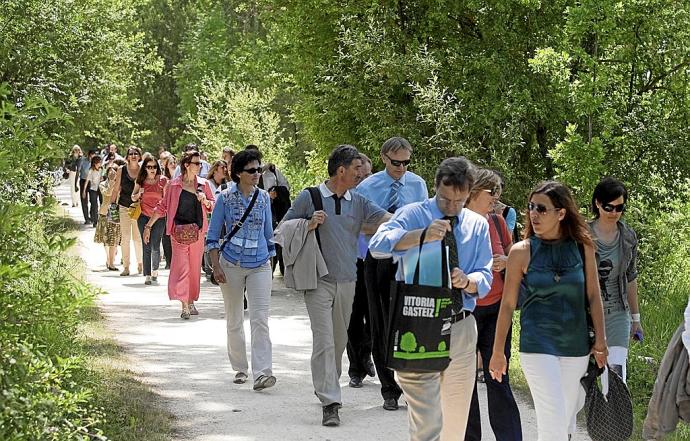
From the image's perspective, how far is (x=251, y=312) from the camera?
10.5 metres

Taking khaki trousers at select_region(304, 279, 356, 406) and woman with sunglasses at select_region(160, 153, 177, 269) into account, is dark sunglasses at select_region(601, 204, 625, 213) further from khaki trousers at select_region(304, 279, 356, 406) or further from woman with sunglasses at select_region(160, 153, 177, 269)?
woman with sunglasses at select_region(160, 153, 177, 269)

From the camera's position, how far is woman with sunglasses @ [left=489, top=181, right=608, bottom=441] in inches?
259

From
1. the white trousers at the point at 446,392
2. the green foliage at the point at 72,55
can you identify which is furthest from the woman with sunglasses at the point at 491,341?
the green foliage at the point at 72,55

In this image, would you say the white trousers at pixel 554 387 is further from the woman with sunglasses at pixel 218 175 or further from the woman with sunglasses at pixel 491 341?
the woman with sunglasses at pixel 218 175

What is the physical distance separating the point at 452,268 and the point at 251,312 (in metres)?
4.25

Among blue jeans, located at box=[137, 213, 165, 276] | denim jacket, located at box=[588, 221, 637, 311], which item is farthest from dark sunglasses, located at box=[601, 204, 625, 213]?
blue jeans, located at box=[137, 213, 165, 276]

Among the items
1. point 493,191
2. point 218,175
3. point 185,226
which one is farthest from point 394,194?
point 218,175

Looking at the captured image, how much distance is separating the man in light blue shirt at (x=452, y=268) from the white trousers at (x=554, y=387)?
1.19 feet

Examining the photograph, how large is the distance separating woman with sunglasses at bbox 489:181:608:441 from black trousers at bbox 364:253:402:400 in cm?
69

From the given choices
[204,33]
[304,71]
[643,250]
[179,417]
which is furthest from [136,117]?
[179,417]

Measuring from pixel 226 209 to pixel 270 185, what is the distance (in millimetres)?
7285

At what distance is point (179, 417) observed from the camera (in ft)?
30.4

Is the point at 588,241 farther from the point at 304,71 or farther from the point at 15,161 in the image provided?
the point at 304,71

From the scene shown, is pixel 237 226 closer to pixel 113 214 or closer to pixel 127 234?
pixel 127 234
